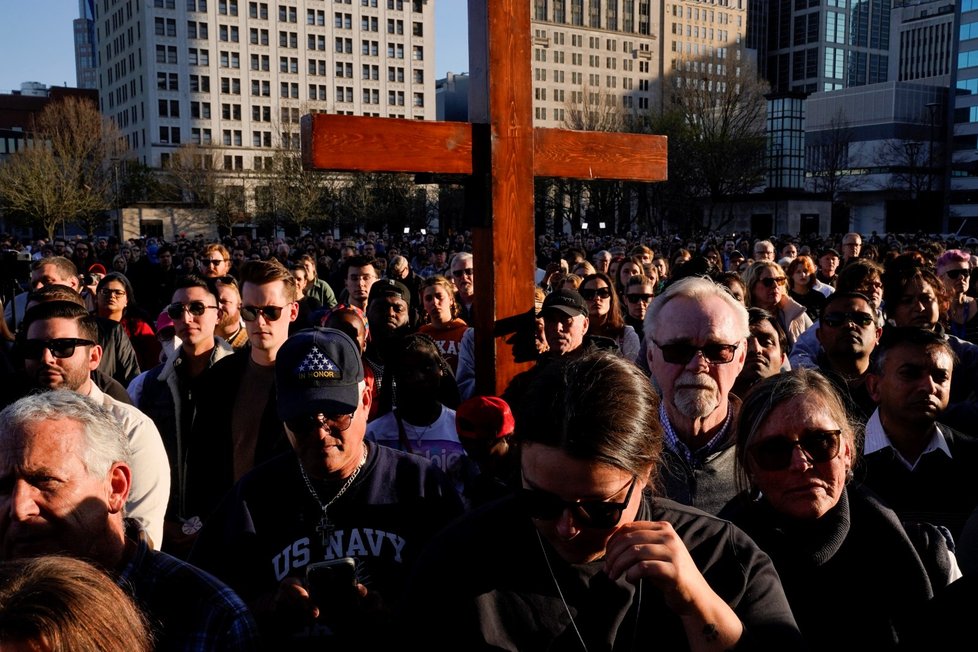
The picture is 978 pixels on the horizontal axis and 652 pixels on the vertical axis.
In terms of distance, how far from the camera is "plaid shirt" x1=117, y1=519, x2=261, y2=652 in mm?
2055

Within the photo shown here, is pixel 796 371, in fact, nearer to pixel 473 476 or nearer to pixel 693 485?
pixel 693 485

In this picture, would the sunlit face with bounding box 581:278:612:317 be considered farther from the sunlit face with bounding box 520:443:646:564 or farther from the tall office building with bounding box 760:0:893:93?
the tall office building with bounding box 760:0:893:93

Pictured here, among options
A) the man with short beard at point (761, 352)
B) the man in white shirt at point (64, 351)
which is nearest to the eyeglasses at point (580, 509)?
the man in white shirt at point (64, 351)

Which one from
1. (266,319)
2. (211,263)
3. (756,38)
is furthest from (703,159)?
(756,38)

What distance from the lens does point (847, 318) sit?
4.92 metres

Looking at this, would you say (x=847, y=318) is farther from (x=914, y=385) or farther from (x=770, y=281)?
(x=770, y=281)

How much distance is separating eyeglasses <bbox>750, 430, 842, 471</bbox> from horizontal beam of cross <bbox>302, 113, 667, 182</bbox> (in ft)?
5.95

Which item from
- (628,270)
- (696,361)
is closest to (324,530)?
(696,361)

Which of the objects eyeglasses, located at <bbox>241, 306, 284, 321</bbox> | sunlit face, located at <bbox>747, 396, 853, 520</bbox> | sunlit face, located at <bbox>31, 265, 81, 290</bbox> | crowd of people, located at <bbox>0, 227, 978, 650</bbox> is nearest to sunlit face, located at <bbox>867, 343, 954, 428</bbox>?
crowd of people, located at <bbox>0, 227, 978, 650</bbox>

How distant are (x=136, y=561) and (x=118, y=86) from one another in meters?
111

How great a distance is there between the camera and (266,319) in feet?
15.1

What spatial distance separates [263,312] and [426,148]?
4.90 ft

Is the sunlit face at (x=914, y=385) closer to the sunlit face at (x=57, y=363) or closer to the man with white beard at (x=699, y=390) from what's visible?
the man with white beard at (x=699, y=390)

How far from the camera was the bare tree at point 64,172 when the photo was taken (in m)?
54.4
